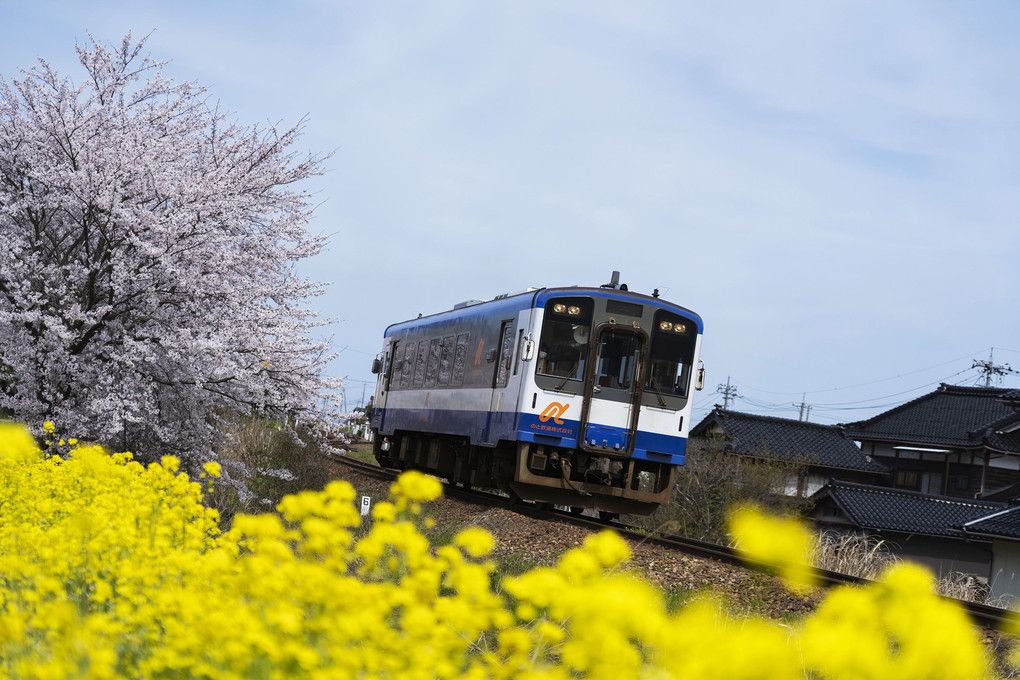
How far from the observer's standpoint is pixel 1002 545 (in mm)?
19328

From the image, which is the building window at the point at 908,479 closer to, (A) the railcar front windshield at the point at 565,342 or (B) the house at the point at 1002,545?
(B) the house at the point at 1002,545

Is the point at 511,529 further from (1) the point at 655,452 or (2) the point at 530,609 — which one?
(2) the point at 530,609

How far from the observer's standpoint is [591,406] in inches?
512

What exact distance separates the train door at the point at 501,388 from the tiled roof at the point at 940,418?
24193 mm

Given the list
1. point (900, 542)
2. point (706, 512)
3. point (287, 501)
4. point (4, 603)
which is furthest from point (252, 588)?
point (900, 542)

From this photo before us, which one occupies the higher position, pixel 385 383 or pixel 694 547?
pixel 385 383

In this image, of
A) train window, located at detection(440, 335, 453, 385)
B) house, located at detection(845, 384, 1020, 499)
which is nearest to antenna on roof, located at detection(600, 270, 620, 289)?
train window, located at detection(440, 335, 453, 385)

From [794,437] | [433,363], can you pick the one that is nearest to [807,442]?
[794,437]

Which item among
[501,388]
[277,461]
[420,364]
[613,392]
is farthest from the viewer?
[420,364]

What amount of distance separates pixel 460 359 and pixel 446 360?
2.62ft

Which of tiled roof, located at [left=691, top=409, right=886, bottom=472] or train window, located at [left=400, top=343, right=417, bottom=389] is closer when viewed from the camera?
train window, located at [left=400, top=343, right=417, bottom=389]

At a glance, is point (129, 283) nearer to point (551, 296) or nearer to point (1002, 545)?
point (551, 296)

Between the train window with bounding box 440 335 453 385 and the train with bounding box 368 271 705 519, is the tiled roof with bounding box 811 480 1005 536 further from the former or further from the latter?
the train with bounding box 368 271 705 519

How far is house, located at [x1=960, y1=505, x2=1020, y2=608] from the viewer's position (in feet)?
60.2
